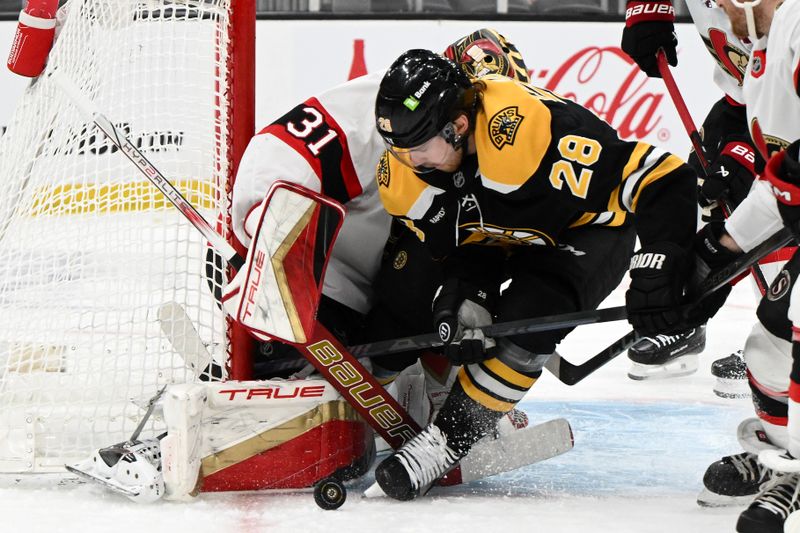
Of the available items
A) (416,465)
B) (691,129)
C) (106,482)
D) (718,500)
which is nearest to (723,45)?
(691,129)

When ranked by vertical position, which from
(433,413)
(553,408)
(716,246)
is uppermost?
(716,246)

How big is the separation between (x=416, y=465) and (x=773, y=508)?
593mm

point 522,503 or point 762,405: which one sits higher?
point 762,405

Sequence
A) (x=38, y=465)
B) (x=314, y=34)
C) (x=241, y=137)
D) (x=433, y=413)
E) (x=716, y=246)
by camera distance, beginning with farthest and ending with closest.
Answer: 1. (x=314, y=34)
2. (x=433, y=413)
3. (x=241, y=137)
4. (x=38, y=465)
5. (x=716, y=246)

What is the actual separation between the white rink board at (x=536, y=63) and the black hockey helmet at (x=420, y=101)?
3.33 meters

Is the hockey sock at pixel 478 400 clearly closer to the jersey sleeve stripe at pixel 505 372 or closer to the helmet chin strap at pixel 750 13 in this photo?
the jersey sleeve stripe at pixel 505 372

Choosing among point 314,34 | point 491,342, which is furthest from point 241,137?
point 314,34

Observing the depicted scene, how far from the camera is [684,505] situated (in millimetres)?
1804

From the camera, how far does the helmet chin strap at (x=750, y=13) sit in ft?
5.52

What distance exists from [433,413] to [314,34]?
3359 mm

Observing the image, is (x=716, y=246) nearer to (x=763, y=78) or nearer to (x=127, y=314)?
(x=763, y=78)

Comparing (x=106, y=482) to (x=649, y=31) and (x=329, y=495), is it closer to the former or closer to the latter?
(x=329, y=495)

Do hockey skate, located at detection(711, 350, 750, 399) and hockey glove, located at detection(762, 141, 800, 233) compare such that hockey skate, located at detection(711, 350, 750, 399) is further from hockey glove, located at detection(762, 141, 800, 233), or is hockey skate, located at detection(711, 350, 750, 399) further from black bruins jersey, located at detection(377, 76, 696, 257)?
hockey glove, located at detection(762, 141, 800, 233)

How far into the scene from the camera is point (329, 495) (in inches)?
69.7
